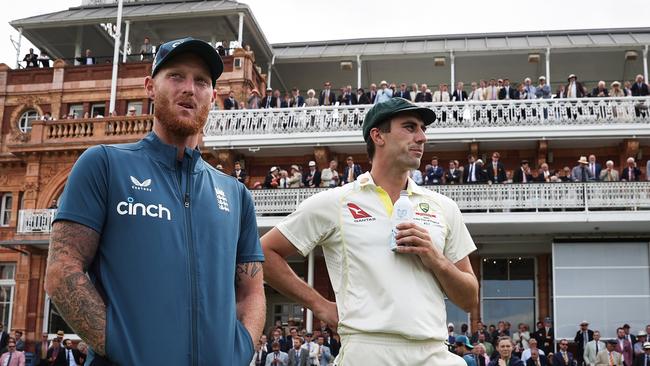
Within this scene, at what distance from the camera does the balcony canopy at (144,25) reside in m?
32.4

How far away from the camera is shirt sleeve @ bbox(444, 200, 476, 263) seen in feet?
14.0

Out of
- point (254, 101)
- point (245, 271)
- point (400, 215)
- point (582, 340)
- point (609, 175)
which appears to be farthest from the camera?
point (254, 101)

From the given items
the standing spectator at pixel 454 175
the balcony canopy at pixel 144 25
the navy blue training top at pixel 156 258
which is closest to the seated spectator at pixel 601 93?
the standing spectator at pixel 454 175

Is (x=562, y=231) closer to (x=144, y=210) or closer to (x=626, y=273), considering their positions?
(x=626, y=273)

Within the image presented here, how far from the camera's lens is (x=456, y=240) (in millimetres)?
4301

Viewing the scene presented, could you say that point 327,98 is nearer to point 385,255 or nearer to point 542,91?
point 542,91

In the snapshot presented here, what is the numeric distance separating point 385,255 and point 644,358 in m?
17.1

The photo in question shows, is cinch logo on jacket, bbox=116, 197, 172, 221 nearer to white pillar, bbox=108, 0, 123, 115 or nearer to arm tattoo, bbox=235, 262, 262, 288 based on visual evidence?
arm tattoo, bbox=235, 262, 262, 288

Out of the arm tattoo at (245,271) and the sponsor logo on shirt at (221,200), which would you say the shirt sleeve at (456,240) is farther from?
the sponsor logo on shirt at (221,200)

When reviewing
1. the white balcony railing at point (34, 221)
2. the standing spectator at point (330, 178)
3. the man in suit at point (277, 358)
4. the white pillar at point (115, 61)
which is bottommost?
the man in suit at point (277, 358)

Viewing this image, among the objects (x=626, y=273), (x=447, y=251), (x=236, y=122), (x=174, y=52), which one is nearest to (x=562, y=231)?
(x=626, y=273)

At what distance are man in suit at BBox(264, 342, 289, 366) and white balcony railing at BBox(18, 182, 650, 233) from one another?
6456 mm

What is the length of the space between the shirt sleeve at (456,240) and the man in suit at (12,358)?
64.8ft

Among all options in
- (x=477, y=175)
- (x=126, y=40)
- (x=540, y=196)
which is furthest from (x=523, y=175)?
(x=126, y=40)
